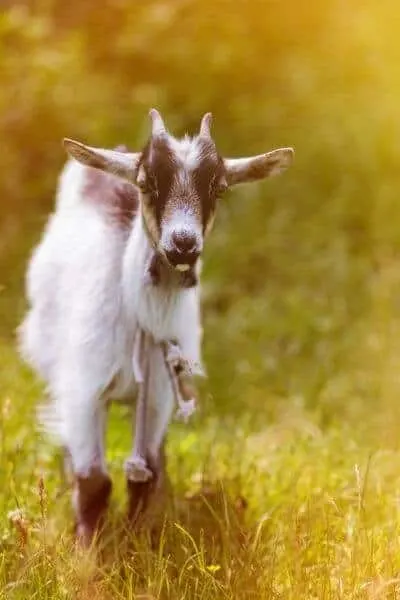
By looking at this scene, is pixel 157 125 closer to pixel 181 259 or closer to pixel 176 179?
pixel 176 179

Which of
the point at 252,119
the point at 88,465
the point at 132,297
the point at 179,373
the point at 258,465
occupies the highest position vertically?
the point at 252,119

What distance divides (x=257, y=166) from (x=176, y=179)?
1.08 ft

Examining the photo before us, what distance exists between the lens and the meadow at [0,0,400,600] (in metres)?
5.26

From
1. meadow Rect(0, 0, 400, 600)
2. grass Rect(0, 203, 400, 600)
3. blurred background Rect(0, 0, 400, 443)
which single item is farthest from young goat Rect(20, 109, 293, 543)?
blurred background Rect(0, 0, 400, 443)

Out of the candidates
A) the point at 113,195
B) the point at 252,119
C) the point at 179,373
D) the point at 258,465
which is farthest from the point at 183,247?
the point at 252,119

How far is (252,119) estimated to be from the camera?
301 inches

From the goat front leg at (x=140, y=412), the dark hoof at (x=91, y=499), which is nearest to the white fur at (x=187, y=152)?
the goat front leg at (x=140, y=412)

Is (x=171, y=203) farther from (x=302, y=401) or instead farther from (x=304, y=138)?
(x=304, y=138)

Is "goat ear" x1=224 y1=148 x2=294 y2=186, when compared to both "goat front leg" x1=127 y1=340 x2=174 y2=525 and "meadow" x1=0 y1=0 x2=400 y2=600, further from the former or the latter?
"meadow" x1=0 y1=0 x2=400 y2=600

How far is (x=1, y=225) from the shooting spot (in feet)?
24.7

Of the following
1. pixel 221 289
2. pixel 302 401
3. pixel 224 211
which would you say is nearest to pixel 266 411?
pixel 302 401

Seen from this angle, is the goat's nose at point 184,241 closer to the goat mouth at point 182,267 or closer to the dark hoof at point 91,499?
the goat mouth at point 182,267

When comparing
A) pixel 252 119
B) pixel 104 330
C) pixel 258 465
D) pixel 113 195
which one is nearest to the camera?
pixel 104 330

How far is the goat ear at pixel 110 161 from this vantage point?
382 centimetres
